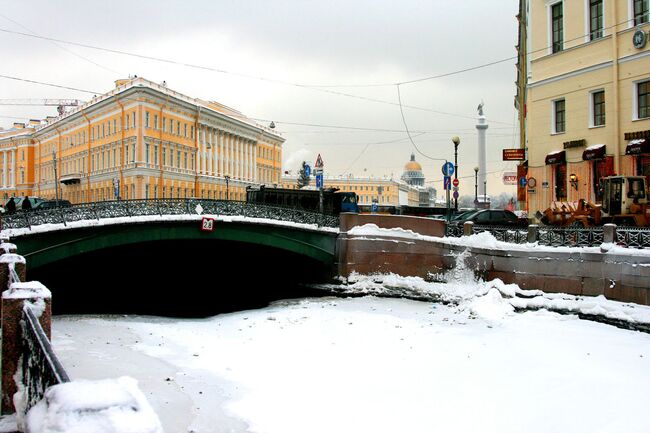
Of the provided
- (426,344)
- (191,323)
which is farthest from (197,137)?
(426,344)

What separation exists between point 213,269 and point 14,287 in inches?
1053

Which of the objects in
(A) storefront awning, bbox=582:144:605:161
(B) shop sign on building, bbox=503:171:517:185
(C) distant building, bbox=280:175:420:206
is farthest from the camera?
(C) distant building, bbox=280:175:420:206

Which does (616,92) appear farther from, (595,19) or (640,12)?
(595,19)

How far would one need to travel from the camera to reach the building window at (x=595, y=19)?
76.8ft

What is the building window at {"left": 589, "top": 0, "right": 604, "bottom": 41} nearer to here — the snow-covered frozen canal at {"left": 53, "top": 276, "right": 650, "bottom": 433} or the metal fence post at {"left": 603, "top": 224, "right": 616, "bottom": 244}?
the metal fence post at {"left": 603, "top": 224, "right": 616, "bottom": 244}

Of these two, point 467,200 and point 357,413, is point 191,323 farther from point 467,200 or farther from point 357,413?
point 467,200

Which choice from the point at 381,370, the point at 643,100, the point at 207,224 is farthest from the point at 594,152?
the point at 207,224

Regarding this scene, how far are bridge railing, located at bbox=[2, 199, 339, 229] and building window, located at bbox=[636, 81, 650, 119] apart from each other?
1313cm

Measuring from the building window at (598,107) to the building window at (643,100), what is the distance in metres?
1.55

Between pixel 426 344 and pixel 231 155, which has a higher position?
pixel 231 155

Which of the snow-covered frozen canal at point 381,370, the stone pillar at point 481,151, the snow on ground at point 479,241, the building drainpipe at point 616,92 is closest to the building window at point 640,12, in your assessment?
the building drainpipe at point 616,92

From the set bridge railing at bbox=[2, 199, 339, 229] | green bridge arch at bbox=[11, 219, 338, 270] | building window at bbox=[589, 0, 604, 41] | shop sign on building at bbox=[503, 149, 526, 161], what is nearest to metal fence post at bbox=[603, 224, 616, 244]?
building window at bbox=[589, 0, 604, 41]

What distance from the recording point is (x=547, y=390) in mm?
10688

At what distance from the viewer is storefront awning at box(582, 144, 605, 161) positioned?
22891 millimetres
